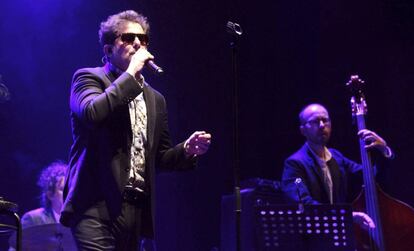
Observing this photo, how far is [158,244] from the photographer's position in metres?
5.69

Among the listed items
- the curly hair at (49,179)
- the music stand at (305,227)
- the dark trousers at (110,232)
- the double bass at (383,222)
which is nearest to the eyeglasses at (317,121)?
the double bass at (383,222)

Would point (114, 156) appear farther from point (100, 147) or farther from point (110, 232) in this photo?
point (110, 232)

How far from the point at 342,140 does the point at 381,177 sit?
4.40 ft

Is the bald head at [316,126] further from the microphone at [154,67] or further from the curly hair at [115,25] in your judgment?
the microphone at [154,67]

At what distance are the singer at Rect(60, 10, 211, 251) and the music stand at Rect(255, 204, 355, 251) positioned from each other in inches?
50.2

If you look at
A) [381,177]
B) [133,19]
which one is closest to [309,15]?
[381,177]

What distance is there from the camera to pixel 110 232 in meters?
2.43

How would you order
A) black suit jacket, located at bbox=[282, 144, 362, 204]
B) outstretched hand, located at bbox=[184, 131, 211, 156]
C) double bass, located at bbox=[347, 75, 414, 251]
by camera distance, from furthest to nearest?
black suit jacket, located at bbox=[282, 144, 362, 204] < double bass, located at bbox=[347, 75, 414, 251] < outstretched hand, located at bbox=[184, 131, 211, 156]

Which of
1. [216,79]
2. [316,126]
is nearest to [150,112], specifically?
[316,126]

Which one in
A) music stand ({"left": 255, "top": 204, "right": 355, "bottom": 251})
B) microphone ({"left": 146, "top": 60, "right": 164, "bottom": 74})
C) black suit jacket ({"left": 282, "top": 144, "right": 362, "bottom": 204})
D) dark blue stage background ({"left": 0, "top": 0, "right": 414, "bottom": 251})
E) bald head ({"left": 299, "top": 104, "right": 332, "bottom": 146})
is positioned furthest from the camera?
dark blue stage background ({"left": 0, "top": 0, "right": 414, "bottom": 251})

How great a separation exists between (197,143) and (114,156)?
454 millimetres

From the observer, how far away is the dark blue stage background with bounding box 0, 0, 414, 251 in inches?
222

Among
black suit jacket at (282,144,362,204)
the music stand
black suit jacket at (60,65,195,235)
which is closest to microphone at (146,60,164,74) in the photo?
black suit jacket at (60,65,195,235)

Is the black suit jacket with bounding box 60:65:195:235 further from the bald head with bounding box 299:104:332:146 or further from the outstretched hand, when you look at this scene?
the bald head with bounding box 299:104:332:146
